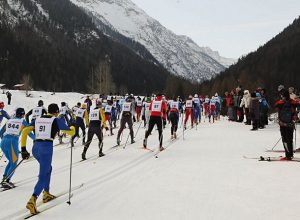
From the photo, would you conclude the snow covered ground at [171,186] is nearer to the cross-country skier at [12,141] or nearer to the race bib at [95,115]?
the cross-country skier at [12,141]

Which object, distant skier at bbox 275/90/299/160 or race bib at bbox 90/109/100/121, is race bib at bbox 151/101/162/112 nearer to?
race bib at bbox 90/109/100/121

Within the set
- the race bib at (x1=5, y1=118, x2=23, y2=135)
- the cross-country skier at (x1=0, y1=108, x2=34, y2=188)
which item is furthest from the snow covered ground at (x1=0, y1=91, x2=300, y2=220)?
the race bib at (x1=5, y1=118, x2=23, y2=135)

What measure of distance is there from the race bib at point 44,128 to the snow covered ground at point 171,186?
1452mm

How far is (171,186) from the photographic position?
923 cm

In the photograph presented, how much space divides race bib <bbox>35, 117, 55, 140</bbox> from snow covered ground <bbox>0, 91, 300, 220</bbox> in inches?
57.2

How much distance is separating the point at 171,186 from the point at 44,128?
3.22m

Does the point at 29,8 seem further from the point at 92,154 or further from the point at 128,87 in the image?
the point at 92,154

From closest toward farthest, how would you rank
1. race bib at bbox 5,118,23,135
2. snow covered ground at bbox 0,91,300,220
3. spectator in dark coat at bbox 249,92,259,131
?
snow covered ground at bbox 0,91,300,220 → race bib at bbox 5,118,23,135 → spectator in dark coat at bbox 249,92,259,131

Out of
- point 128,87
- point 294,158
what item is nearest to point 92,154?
point 294,158

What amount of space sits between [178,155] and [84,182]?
16.2 ft

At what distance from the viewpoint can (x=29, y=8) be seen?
18088 cm

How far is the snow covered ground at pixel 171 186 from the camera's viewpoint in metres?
7.27

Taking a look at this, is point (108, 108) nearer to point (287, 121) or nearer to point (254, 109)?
point (254, 109)

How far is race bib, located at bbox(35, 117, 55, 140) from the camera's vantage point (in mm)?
8109
